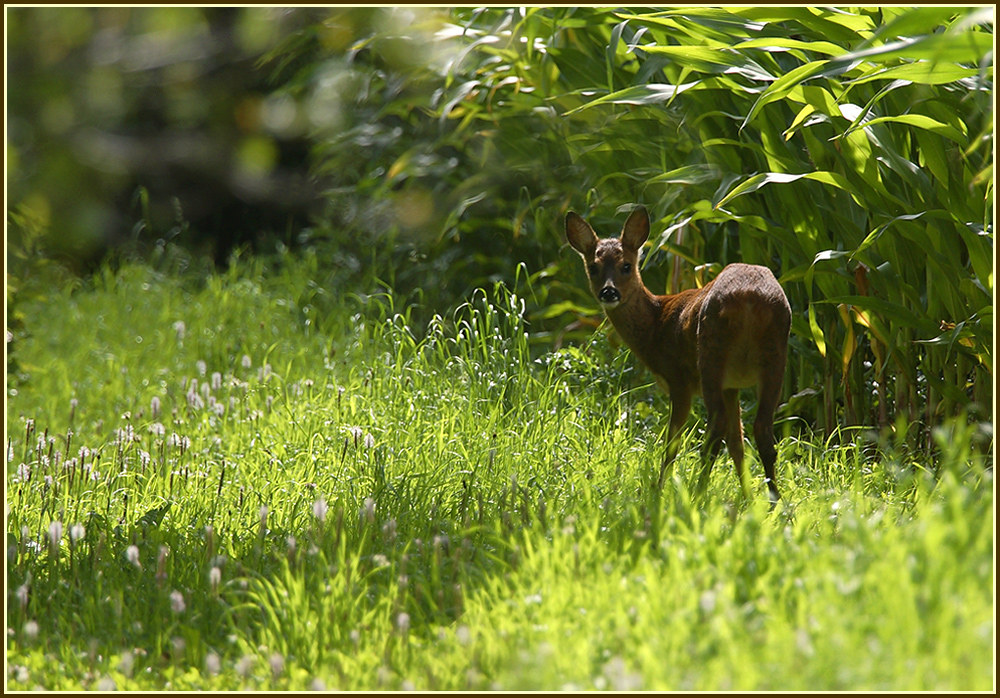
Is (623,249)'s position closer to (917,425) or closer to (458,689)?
(917,425)

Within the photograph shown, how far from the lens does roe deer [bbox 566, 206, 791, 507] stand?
3311 mm

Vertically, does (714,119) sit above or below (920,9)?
below

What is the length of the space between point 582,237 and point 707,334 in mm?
710

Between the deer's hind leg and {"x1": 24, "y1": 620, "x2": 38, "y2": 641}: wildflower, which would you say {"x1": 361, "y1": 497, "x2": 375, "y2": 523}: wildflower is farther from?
the deer's hind leg

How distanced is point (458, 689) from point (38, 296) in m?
4.72

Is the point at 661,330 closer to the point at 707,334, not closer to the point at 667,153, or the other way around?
the point at 707,334

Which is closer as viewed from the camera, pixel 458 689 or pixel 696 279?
pixel 458 689

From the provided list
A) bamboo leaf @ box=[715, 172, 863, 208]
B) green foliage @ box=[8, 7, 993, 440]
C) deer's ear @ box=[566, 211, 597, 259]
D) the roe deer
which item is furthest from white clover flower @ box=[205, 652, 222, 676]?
bamboo leaf @ box=[715, 172, 863, 208]

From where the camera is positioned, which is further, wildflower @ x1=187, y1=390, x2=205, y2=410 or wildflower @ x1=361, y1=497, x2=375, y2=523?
wildflower @ x1=187, y1=390, x2=205, y2=410

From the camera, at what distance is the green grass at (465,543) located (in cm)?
226

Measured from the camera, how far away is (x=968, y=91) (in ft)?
11.5

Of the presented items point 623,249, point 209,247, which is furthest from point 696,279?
point 209,247

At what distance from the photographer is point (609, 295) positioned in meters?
3.66

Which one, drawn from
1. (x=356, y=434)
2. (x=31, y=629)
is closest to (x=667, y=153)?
(x=356, y=434)
